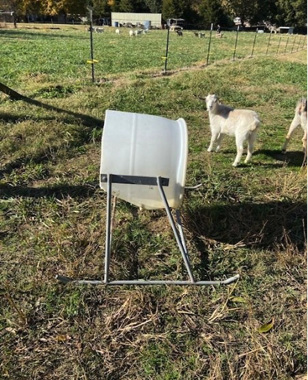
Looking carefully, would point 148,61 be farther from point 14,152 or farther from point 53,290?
point 53,290

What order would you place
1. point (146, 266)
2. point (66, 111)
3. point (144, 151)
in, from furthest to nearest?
point (66, 111), point (146, 266), point (144, 151)

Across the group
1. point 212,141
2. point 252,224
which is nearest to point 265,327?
point 252,224

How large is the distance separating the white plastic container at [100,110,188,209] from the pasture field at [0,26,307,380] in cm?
75

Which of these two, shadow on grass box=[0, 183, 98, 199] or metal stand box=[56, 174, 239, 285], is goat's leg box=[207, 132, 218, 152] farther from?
metal stand box=[56, 174, 239, 285]

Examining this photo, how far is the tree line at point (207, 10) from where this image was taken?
52.9m

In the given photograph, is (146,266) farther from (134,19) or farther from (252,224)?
(134,19)

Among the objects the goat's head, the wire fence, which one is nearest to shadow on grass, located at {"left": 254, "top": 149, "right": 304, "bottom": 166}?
the goat's head

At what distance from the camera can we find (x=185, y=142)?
3.26m

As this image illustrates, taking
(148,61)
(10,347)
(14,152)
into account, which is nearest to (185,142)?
(10,347)

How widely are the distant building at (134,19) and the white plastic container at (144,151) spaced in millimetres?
54556

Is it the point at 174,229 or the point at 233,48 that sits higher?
the point at 174,229

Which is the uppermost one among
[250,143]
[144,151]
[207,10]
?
[207,10]

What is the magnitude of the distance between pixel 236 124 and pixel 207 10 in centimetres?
5458

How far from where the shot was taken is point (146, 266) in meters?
3.57
